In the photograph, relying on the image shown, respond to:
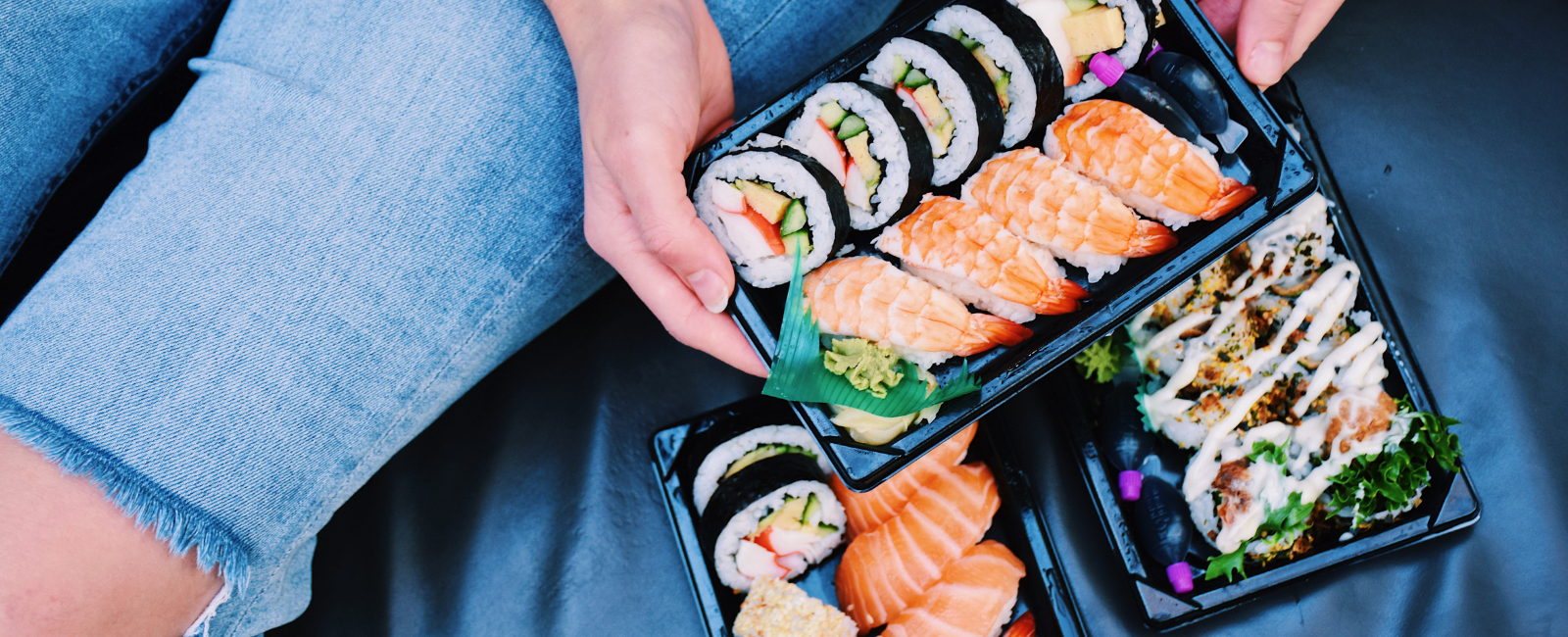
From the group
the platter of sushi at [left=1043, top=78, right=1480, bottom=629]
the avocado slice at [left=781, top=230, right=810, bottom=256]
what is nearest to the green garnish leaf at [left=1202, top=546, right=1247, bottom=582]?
the platter of sushi at [left=1043, top=78, right=1480, bottom=629]

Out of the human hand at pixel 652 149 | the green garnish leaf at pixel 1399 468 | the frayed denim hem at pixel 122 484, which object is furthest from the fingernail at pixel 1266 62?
the frayed denim hem at pixel 122 484

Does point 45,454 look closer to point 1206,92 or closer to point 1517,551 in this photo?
point 1206,92

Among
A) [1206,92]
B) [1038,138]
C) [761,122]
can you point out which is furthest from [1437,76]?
[761,122]

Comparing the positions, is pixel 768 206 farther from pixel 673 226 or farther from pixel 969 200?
pixel 969 200

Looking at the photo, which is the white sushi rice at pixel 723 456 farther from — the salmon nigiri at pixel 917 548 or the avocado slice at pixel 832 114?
the avocado slice at pixel 832 114

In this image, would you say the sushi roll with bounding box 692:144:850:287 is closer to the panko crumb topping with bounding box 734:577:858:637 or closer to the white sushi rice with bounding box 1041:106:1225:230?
the white sushi rice with bounding box 1041:106:1225:230

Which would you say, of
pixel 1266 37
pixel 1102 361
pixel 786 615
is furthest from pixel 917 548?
pixel 1266 37
